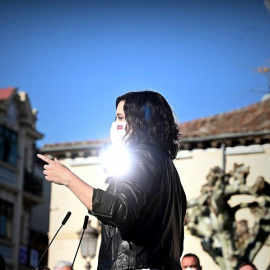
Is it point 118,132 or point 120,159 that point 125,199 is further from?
point 118,132

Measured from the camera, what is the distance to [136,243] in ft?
13.3

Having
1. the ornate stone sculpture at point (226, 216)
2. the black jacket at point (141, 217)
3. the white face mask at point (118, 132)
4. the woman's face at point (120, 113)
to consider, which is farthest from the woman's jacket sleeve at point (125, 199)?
the ornate stone sculpture at point (226, 216)

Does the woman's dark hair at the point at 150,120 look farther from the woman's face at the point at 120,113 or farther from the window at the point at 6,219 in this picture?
the window at the point at 6,219

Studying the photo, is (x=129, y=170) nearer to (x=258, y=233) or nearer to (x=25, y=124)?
(x=258, y=233)

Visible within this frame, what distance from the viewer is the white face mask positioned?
436 cm

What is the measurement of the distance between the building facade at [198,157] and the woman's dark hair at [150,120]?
85.7 ft

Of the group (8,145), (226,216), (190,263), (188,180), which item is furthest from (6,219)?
(190,263)

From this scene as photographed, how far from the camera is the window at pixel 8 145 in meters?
40.2

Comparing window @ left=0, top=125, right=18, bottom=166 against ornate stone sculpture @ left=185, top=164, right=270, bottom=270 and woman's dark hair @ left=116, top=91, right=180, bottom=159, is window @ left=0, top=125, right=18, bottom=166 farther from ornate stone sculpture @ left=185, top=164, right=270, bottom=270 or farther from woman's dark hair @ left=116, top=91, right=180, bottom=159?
woman's dark hair @ left=116, top=91, right=180, bottom=159

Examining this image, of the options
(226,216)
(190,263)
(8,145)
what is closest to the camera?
(190,263)

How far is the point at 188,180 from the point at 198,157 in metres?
1.03

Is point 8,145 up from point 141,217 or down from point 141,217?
up

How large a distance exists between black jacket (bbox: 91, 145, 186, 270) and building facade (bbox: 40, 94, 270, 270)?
2628 centimetres

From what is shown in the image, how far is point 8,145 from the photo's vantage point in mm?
40781
